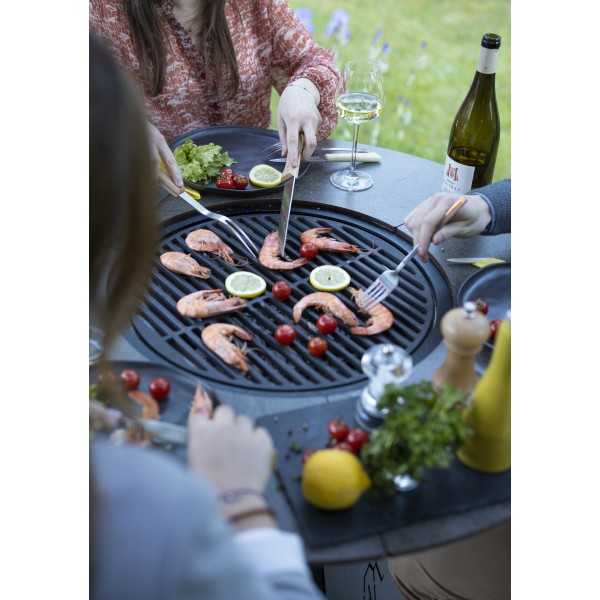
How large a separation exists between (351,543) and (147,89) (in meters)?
2.11

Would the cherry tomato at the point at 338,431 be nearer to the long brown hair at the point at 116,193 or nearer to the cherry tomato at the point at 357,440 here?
the cherry tomato at the point at 357,440

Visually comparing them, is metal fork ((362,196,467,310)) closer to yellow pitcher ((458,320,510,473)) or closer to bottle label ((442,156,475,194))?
bottle label ((442,156,475,194))

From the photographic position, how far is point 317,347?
199 centimetres

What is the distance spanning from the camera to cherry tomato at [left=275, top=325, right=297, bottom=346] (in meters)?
2.03

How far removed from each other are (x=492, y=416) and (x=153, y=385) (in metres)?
0.78

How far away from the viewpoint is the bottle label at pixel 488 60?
243 cm

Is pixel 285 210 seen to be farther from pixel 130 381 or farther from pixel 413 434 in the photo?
pixel 413 434

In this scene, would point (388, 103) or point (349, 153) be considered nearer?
Result: point (349, 153)

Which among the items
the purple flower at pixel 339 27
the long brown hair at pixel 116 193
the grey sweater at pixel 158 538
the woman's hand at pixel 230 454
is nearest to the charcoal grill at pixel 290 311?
the woman's hand at pixel 230 454

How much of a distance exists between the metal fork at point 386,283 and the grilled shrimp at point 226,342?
37 cm

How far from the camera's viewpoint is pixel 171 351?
198 centimetres

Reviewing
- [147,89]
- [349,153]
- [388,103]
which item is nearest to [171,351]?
[349,153]
